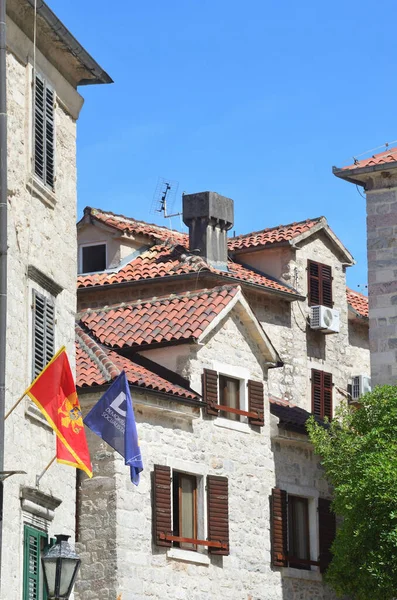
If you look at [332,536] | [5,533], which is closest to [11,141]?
[5,533]

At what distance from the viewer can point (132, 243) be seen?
4003cm

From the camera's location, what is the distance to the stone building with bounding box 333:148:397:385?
3391 centimetres

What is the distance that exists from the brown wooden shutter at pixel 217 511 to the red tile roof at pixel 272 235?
10611 mm

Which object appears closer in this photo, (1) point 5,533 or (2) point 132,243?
(1) point 5,533

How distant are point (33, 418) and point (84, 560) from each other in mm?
7204

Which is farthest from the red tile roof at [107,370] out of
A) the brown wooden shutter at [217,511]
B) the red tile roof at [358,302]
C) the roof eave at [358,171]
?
the red tile roof at [358,302]

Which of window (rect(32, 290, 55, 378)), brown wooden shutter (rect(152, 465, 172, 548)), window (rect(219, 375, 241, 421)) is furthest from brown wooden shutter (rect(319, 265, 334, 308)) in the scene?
window (rect(32, 290, 55, 378))

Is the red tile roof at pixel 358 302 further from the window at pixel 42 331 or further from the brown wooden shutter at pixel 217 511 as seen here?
the window at pixel 42 331

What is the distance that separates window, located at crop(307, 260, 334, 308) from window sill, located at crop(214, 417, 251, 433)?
28.0 ft

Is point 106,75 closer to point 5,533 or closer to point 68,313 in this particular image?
point 68,313

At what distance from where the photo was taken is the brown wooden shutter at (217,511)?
30.7m

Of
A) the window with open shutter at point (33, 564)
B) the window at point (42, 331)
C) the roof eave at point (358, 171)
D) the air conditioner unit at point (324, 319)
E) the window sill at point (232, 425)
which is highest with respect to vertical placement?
the roof eave at point (358, 171)

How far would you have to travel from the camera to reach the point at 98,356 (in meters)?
30.4

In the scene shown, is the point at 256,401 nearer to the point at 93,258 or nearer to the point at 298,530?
the point at 298,530
